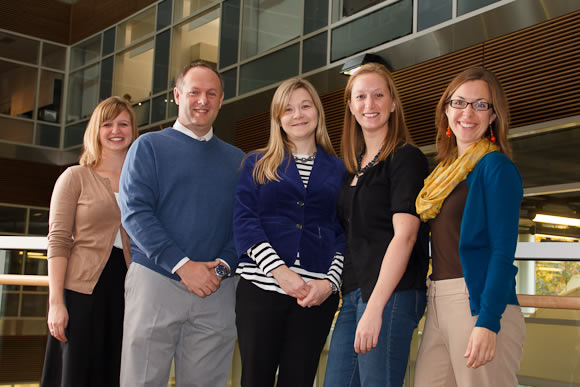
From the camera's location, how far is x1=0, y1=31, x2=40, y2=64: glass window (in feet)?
54.4

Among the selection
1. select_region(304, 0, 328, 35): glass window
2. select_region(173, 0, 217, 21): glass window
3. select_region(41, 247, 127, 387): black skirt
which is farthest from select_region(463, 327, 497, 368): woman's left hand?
select_region(173, 0, 217, 21): glass window

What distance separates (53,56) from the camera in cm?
1769

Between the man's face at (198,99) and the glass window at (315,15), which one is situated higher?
the glass window at (315,15)

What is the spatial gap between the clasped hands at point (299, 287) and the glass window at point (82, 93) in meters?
15.6

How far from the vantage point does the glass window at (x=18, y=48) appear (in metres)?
16.6

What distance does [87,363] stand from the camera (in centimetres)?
276

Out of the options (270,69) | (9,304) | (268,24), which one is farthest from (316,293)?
(268,24)

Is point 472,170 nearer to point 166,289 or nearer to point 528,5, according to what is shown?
point 166,289

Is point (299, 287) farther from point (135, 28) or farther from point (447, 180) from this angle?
point (135, 28)

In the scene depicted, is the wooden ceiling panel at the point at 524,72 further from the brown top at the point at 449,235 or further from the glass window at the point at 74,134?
the glass window at the point at 74,134

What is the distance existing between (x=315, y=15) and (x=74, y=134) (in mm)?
9105

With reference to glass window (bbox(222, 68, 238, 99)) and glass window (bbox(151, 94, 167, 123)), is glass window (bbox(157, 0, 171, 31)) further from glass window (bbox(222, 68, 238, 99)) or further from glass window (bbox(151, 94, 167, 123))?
glass window (bbox(222, 68, 238, 99))

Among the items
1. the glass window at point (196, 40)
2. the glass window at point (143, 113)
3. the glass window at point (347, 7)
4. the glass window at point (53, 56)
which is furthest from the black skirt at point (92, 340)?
the glass window at point (53, 56)

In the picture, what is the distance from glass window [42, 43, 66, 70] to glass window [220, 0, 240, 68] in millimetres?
7020
